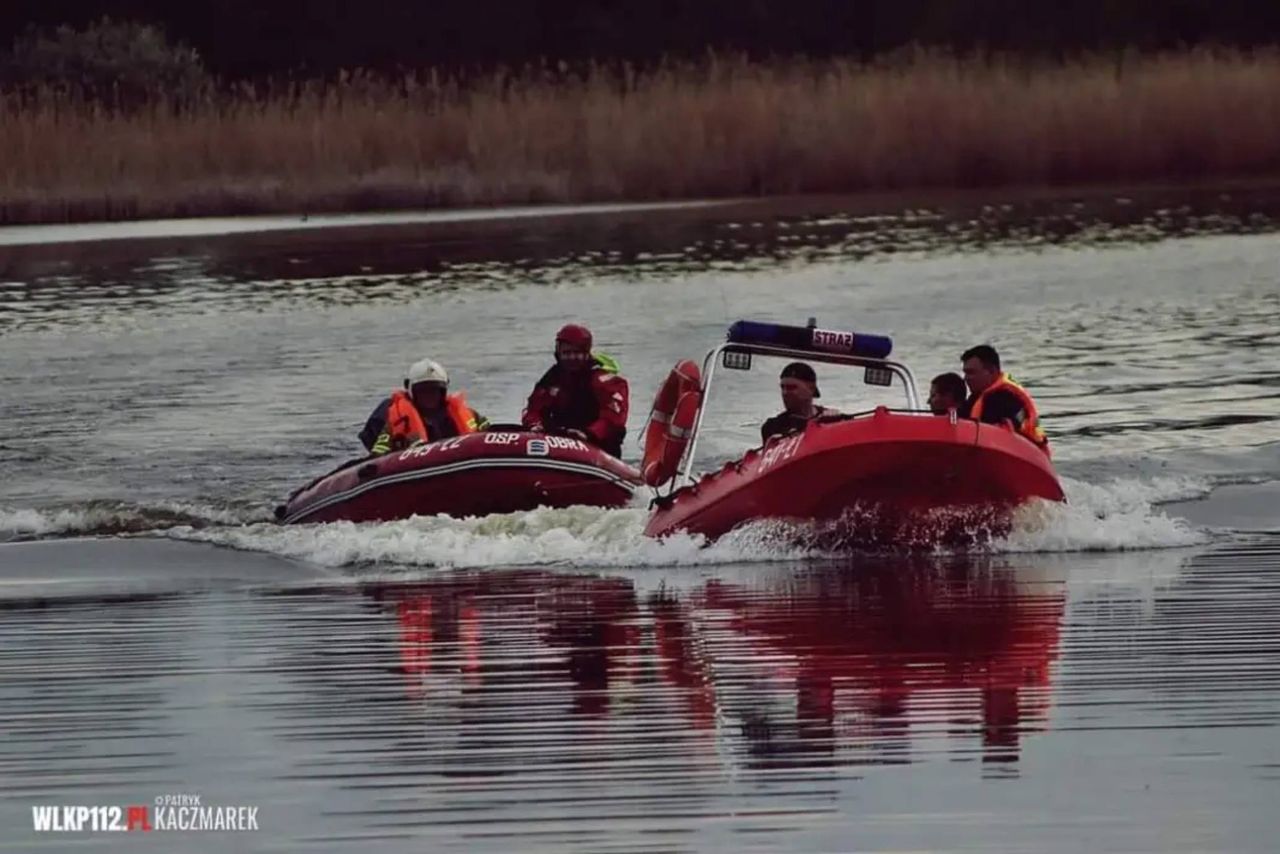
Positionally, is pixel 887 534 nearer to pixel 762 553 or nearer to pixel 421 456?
pixel 762 553

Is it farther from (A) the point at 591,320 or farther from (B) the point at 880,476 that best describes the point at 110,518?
(A) the point at 591,320

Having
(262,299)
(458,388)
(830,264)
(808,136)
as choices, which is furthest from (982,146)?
(458,388)

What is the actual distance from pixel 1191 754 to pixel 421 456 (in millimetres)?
7838

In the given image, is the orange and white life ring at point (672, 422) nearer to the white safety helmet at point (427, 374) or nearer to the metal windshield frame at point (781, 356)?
the metal windshield frame at point (781, 356)

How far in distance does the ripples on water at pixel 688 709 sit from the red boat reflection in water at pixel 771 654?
2 cm

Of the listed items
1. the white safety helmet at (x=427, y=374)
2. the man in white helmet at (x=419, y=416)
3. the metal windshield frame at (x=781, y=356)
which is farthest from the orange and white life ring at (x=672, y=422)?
the white safety helmet at (x=427, y=374)

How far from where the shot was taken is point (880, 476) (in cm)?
1481

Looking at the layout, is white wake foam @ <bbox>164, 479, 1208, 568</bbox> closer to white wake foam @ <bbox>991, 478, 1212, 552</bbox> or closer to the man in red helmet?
white wake foam @ <bbox>991, 478, 1212, 552</bbox>

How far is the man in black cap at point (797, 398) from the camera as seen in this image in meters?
15.5

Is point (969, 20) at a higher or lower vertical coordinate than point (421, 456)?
higher

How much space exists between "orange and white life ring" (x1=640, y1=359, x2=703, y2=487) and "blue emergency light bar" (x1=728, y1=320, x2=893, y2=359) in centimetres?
67

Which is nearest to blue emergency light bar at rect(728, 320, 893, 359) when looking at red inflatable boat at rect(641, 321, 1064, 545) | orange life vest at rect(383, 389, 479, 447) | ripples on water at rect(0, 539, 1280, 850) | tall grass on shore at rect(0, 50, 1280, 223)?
red inflatable boat at rect(641, 321, 1064, 545)

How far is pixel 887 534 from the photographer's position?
50.0ft

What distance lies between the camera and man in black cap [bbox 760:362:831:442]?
15469 mm
